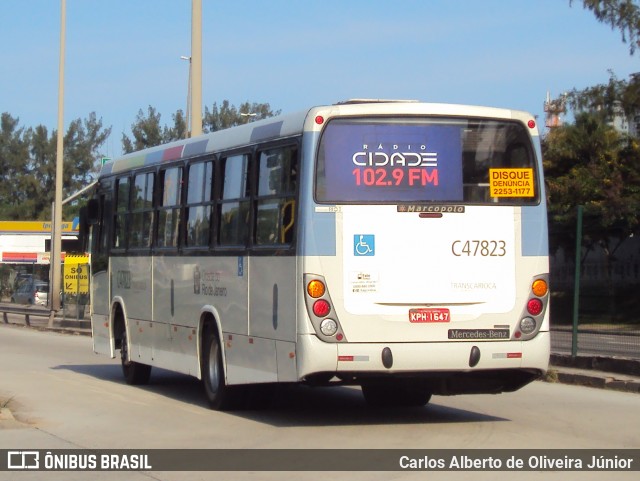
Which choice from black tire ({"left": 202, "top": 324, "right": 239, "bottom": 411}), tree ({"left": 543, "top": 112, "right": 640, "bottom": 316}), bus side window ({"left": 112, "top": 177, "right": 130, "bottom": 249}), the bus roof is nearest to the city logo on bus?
the bus roof

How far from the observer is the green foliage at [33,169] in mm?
95562

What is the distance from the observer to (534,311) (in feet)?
37.6

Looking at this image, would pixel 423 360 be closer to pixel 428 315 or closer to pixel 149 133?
pixel 428 315

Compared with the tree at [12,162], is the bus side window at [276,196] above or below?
below

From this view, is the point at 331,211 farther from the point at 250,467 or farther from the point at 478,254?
the point at 250,467

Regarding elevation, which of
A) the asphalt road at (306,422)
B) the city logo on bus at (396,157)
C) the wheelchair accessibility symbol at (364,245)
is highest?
the city logo on bus at (396,157)

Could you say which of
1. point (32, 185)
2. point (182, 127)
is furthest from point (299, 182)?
point (32, 185)

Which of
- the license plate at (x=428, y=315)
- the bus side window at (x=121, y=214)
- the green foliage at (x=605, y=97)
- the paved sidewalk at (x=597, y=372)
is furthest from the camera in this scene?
the green foliage at (x=605, y=97)

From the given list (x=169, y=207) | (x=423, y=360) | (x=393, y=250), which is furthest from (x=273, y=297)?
(x=169, y=207)

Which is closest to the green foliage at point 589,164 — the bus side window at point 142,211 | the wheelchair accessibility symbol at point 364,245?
the bus side window at point 142,211

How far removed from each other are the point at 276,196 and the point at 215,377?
267 cm

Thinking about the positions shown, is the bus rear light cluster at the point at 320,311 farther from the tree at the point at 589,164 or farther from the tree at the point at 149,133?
the tree at the point at 149,133

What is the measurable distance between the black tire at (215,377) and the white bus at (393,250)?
45 cm

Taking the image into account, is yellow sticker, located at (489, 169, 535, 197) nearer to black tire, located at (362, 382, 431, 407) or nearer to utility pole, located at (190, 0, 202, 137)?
black tire, located at (362, 382, 431, 407)
